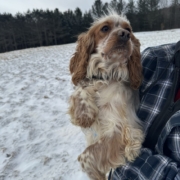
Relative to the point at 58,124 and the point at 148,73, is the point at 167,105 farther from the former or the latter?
the point at 58,124

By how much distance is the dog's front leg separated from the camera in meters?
1.73

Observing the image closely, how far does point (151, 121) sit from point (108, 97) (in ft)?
1.28

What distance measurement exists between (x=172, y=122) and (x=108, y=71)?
2.57 feet

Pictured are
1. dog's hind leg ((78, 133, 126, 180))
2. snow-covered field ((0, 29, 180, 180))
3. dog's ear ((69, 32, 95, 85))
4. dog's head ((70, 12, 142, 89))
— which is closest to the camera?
dog's hind leg ((78, 133, 126, 180))

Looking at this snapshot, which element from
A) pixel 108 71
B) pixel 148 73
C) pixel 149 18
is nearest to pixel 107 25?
pixel 108 71

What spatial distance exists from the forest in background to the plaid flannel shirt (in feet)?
103

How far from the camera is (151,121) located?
5.07 feet

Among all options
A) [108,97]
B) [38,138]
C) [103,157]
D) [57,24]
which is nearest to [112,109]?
[108,97]

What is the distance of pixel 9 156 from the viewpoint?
264cm

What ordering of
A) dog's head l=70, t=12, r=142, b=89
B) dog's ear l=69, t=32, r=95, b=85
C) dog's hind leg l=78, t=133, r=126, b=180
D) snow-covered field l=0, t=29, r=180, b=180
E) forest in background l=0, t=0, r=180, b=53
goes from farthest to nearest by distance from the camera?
forest in background l=0, t=0, r=180, b=53, snow-covered field l=0, t=29, r=180, b=180, dog's ear l=69, t=32, r=95, b=85, dog's head l=70, t=12, r=142, b=89, dog's hind leg l=78, t=133, r=126, b=180

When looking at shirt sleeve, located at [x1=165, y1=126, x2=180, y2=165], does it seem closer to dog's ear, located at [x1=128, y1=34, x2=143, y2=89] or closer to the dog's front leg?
dog's ear, located at [x1=128, y1=34, x2=143, y2=89]

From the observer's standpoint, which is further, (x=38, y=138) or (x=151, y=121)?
(x=38, y=138)

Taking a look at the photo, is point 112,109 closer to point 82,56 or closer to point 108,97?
point 108,97

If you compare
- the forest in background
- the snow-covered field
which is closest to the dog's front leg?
the snow-covered field
